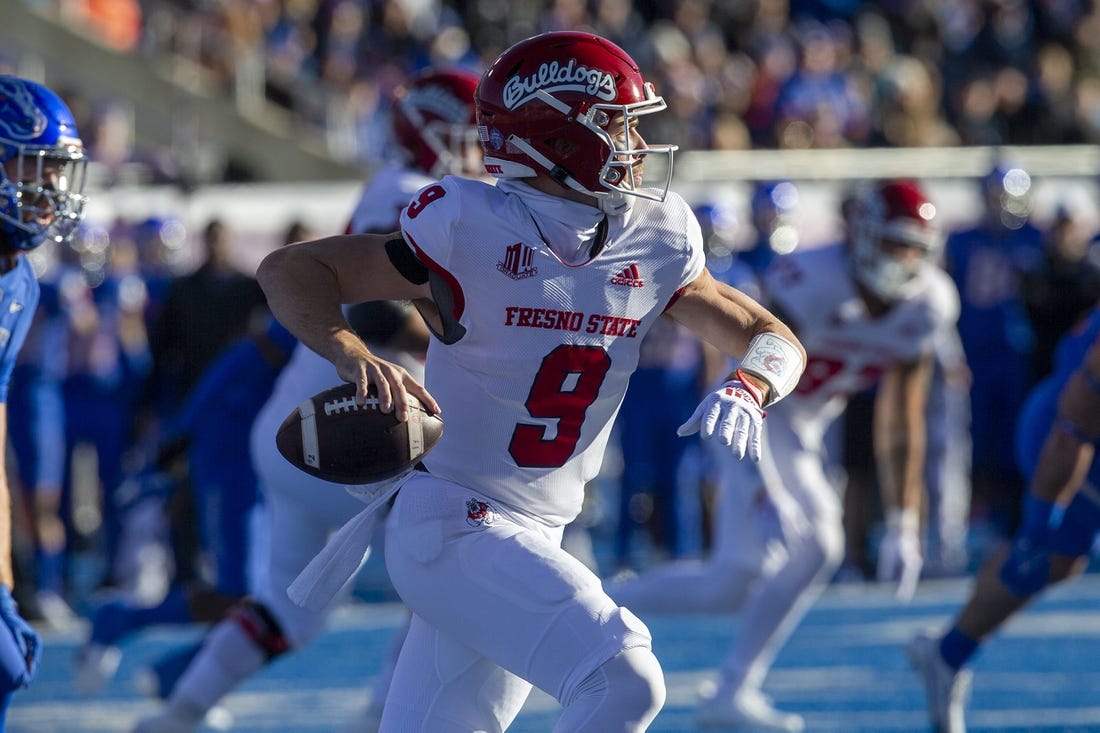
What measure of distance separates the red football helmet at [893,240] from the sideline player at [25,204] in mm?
2763

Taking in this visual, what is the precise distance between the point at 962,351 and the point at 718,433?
668cm

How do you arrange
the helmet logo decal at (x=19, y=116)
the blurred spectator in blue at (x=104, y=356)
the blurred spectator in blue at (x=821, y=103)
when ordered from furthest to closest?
the blurred spectator in blue at (x=821, y=103), the blurred spectator in blue at (x=104, y=356), the helmet logo decal at (x=19, y=116)

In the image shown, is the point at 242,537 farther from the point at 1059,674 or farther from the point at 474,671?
the point at 1059,674

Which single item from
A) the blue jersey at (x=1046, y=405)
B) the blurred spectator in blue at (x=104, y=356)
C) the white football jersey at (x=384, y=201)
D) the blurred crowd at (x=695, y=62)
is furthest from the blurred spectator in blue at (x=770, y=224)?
the white football jersey at (x=384, y=201)

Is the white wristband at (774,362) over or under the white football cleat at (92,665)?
over

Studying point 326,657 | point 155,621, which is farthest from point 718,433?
point 326,657

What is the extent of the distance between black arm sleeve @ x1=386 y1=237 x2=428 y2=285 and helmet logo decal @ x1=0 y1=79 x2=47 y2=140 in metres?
1.09

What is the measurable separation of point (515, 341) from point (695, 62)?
1019cm

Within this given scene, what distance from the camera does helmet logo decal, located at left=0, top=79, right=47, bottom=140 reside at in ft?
12.7

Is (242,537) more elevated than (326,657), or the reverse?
(242,537)


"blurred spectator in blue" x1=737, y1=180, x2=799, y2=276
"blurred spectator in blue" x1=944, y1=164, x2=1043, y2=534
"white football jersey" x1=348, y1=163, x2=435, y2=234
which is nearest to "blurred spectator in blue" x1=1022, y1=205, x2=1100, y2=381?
"blurred spectator in blue" x1=944, y1=164, x2=1043, y2=534

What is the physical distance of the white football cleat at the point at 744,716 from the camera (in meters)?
5.42

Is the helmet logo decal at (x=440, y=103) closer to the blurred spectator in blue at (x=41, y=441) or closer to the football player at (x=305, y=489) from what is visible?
the football player at (x=305, y=489)

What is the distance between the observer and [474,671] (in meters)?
3.27
